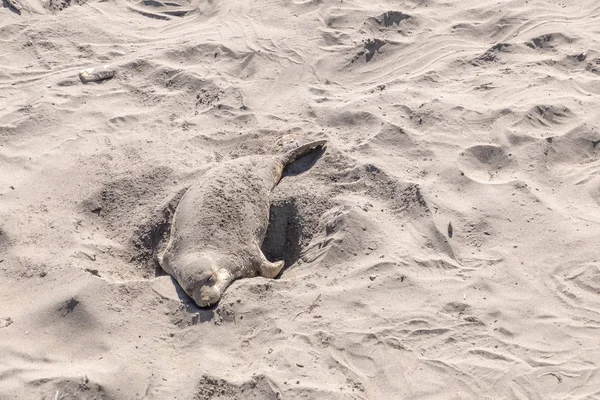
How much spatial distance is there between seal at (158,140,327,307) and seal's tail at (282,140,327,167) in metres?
0.24

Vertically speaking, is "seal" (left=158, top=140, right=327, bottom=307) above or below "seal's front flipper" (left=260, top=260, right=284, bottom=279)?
above

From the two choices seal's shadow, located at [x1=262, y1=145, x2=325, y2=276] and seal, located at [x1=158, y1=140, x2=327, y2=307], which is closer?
seal, located at [x1=158, y1=140, x2=327, y2=307]

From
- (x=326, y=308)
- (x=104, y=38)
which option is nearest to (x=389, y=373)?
(x=326, y=308)

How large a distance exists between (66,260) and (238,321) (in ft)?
4.08

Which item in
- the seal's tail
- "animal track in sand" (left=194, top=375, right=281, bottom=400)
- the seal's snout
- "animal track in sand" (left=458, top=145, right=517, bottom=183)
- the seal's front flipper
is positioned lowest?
the seal's front flipper

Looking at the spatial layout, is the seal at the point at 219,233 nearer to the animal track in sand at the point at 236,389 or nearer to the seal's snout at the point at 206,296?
the seal's snout at the point at 206,296

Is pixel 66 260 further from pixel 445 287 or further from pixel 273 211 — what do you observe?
pixel 445 287

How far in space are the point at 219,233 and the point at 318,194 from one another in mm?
803

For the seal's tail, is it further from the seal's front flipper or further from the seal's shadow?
the seal's front flipper

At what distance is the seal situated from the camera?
4.21m

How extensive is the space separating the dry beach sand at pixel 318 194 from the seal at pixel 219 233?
0.13 meters

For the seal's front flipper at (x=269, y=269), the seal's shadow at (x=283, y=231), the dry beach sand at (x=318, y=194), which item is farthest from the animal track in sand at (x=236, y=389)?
the seal's shadow at (x=283, y=231)

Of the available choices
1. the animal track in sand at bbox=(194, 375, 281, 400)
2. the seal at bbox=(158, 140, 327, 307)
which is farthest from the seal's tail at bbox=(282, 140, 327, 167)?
the animal track in sand at bbox=(194, 375, 281, 400)

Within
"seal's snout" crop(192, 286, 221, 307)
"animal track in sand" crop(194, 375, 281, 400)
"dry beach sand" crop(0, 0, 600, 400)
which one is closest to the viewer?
"animal track in sand" crop(194, 375, 281, 400)
